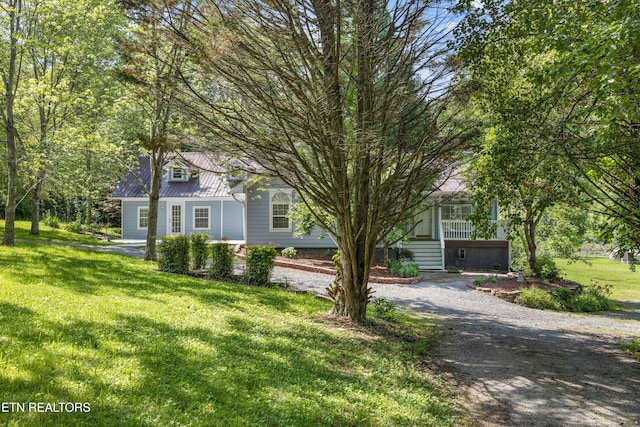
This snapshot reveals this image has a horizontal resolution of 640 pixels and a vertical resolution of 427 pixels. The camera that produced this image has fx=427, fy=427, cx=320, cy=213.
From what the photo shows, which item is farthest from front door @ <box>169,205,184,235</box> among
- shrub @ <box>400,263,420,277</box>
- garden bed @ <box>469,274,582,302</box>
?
garden bed @ <box>469,274,582,302</box>

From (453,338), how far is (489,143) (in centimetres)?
344

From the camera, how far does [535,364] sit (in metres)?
5.98

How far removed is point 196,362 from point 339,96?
4406 millimetres

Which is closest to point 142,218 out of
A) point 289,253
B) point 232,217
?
point 232,217

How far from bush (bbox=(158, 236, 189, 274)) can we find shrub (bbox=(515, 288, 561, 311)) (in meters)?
9.73

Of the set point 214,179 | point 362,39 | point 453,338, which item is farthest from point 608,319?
point 214,179

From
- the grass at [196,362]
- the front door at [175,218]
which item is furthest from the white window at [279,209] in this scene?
the grass at [196,362]

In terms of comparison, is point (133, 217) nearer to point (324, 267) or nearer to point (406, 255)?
point (324, 267)

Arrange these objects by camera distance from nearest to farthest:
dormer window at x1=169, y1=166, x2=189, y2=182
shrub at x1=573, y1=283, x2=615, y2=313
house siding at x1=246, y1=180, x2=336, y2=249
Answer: shrub at x1=573, y1=283, x2=615, y2=313
house siding at x1=246, y1=180, x2=336, y2=249
dormer window at x1=169, y1=166, x2=189, y2=182

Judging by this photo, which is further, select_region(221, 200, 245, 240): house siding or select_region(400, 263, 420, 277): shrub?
select_region(221, 200, 245, 240): house siding

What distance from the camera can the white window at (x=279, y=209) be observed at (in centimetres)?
1969

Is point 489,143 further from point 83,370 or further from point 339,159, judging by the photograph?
point 83,370

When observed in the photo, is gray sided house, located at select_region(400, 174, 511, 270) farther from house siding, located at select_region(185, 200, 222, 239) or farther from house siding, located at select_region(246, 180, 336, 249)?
house siding, located at select_region(185, 200, 222, 239)

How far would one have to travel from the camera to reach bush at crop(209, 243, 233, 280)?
1123 centimetres
